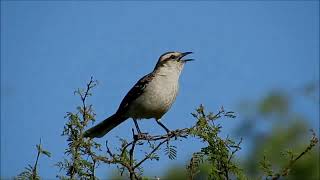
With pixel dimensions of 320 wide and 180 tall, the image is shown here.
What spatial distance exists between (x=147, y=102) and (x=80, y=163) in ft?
11.6

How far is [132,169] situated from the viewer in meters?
4.04

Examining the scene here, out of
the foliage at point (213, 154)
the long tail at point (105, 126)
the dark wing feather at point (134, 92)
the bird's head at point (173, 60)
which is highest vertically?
the bird's head at point (173, 60)

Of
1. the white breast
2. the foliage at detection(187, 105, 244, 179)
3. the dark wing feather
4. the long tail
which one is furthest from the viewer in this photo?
the dark wing feather

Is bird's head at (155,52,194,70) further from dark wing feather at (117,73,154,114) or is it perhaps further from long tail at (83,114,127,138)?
long tail at (83,114,127,138)

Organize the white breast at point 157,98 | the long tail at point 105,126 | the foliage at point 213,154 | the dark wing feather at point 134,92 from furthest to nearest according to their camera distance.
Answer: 1. the dark wing feather at point 134,92
2. the white breast at point 157,98
3. the long tail at point 105,126
4. the foliage at point 213,154

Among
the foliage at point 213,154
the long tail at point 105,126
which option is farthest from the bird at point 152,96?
the foliage at point 213,154

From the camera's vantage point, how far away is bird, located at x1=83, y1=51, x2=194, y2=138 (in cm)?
746

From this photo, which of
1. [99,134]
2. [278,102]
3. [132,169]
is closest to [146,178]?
[132,169]

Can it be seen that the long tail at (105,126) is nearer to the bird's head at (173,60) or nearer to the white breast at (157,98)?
the white breast at (157,98)

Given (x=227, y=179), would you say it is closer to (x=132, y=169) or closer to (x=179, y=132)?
(x=132, y=169)

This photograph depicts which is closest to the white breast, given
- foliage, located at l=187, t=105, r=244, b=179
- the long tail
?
the long tail

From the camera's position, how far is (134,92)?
7.89 meters

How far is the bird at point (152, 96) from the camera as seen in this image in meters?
7.46

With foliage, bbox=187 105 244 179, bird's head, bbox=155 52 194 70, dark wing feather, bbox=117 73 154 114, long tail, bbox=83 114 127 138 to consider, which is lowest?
foliage, bbox=187 105 244 179
